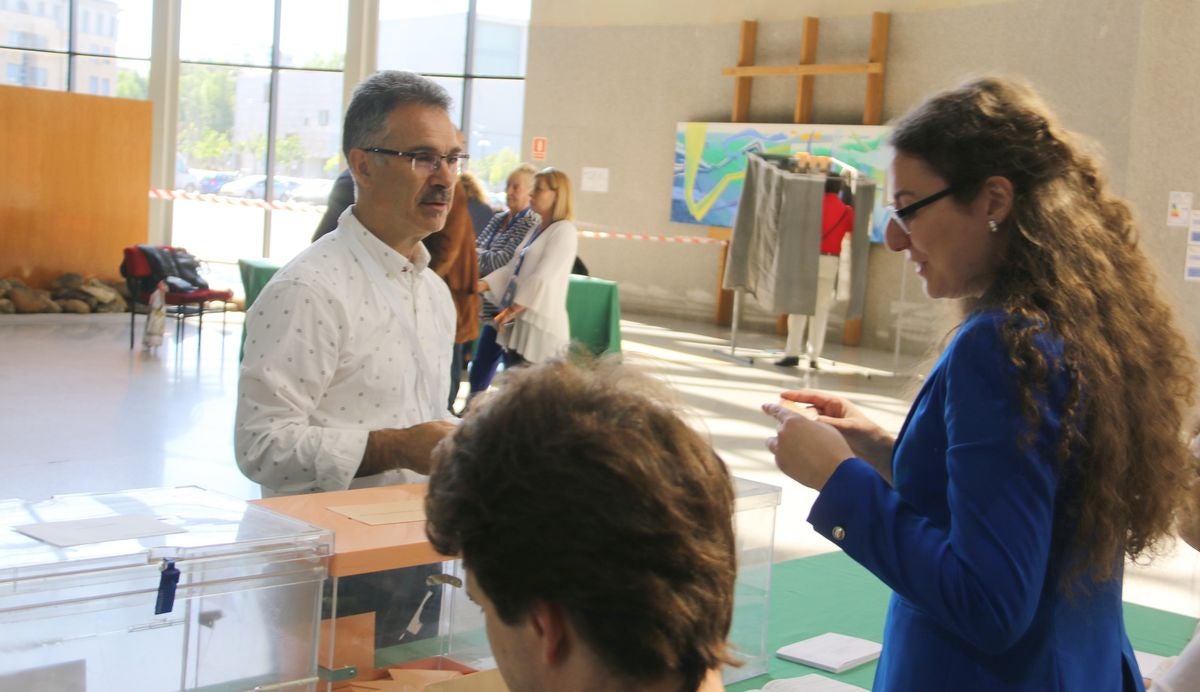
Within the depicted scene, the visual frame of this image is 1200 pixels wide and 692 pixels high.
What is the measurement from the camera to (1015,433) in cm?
134

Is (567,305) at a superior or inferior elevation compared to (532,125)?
inferior

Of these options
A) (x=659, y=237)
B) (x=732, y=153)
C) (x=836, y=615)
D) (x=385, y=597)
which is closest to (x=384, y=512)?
(x=385, y=597)

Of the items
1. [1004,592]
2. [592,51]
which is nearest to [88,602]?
[1004,592]

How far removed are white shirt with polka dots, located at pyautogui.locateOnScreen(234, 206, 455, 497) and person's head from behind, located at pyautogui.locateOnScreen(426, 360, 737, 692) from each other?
4.00 ft

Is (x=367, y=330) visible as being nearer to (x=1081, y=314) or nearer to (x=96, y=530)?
(x=96, y=530)

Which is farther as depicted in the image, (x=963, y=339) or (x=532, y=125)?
(x=532, y=125)

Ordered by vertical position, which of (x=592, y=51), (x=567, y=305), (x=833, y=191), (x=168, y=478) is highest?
(x=592, y=51)

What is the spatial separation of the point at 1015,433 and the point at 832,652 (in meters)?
1.19

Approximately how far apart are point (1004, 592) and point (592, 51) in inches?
563

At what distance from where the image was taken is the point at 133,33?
55.6 feet

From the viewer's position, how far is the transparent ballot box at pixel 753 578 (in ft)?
7.14

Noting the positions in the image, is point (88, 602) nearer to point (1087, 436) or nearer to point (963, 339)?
point (963, 339)

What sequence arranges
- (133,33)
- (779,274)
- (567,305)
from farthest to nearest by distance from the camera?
(133,33) → (779,274) → (567,305)

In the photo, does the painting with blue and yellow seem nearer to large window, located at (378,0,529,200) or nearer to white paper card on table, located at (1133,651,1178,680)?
large window, located at (378,0,529,200)
